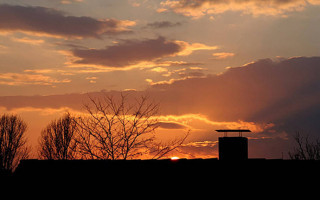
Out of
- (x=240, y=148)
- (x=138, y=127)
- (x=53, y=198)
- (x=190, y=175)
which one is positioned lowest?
(x=53, y=198)

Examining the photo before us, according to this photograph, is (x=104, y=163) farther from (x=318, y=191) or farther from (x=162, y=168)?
(x=318, y=191)

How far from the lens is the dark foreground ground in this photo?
51.8 feet

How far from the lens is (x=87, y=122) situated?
30703 millimetres

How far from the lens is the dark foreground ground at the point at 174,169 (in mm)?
15781

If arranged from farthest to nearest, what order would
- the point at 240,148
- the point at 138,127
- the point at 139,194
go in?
the point at 138,127 → the point at 240,148 → the point at 139,194

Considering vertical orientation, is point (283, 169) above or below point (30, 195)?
above

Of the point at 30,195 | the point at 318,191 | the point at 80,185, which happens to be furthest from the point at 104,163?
the point at 318,191

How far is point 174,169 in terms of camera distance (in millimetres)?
16016

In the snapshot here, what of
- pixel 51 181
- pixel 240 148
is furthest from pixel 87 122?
pixel 51 181

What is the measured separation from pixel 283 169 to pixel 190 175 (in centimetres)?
371

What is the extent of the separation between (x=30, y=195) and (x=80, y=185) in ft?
6.33

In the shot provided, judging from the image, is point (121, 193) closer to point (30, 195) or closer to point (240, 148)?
point (30, 195)

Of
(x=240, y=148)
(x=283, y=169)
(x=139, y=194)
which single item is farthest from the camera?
(x=240, y=148)

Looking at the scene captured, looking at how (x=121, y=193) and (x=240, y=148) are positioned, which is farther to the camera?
(x=240, y=148)
